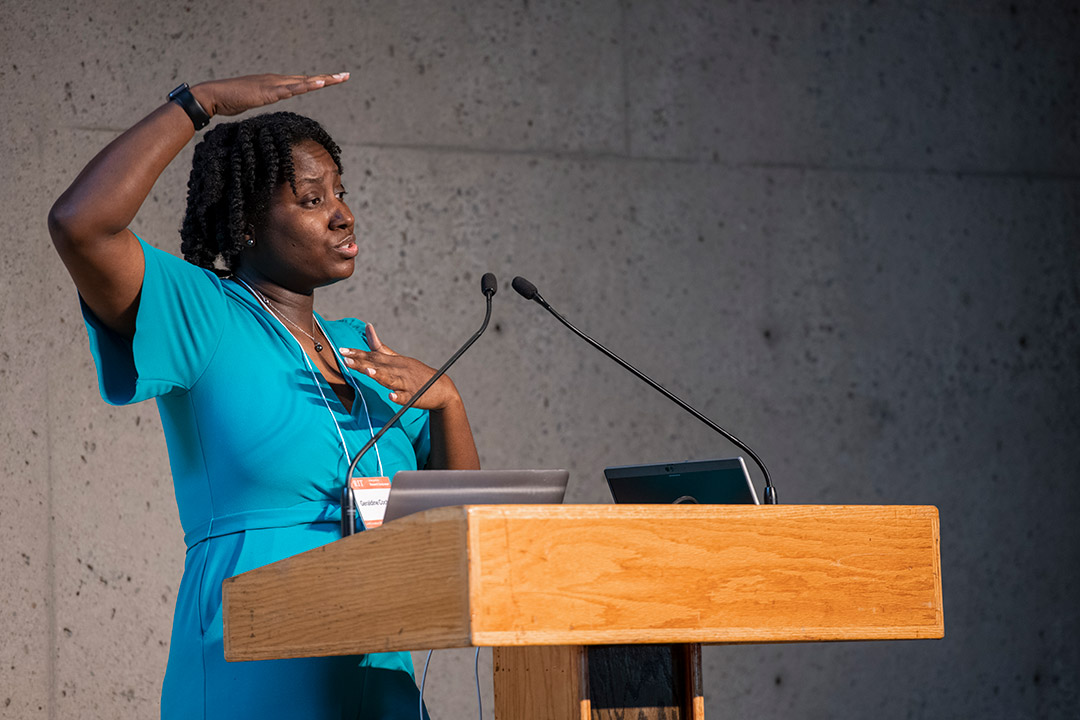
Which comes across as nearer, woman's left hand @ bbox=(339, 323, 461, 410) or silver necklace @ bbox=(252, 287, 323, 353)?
woman's left hand @ bbox=(339, 323, 461, 410)

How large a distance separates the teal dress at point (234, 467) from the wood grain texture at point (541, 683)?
0.39 metres

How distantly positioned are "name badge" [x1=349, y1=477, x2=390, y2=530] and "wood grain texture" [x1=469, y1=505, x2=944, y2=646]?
60cm

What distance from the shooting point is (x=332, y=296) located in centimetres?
345

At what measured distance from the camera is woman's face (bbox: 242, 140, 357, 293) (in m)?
2.09

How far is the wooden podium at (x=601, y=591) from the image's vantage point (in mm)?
1158

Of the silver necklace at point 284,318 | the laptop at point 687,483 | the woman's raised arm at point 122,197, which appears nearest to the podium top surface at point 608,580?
the laptop at point 687,483

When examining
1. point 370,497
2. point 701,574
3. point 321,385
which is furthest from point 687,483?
point 321,385

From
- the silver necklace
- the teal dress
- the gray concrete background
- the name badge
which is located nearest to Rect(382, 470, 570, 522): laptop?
the name badge

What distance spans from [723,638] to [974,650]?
9.78 feet

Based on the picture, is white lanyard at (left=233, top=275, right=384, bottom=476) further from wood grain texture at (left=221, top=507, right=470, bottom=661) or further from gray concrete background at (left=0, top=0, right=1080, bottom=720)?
gray concrete background at (left=0, top=0, right=1080, bottom=720)

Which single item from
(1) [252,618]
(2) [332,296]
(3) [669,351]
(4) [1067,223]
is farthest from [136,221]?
(4) [1067,223]

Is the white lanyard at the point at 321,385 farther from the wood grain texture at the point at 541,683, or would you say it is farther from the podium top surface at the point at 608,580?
the wood grain texture at the point at 541,683

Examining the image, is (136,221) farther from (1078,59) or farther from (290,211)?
(1078,59)

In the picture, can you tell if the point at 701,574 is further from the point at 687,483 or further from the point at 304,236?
the point at 304,236
